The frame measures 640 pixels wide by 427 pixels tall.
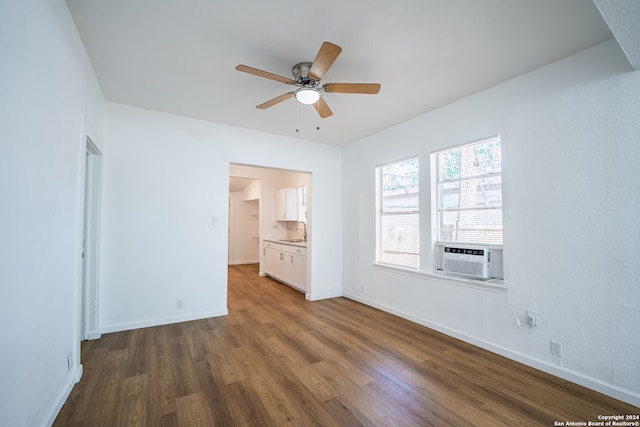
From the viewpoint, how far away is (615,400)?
202 cm

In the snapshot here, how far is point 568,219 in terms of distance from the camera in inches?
92.0

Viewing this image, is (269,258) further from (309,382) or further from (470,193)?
(470,193)

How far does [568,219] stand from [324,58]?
7.95ft

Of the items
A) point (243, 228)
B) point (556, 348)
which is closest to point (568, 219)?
point (556, 348)

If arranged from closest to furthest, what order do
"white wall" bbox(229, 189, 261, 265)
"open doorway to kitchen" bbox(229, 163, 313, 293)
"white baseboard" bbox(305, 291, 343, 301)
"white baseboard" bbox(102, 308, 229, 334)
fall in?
"white baseboard" bbox(102, 308, 229, 334) → "white baseboard" bbox(305, 291, 343, 301) → "open doorway to kitchen" bbox(229, 163, 313, 293) → "white wall" bbox(229, 189, 261, 265)

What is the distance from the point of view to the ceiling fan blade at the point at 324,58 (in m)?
1.80

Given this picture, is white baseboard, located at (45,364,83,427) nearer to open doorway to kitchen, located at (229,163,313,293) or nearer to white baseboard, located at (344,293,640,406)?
open doorway to kitchen, located at (229,163,313,293)

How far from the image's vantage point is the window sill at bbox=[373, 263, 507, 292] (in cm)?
279

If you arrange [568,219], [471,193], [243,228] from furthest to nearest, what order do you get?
[243,228]
[471,193]
[568,219]

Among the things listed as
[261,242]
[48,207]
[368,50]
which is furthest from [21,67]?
[261,242]

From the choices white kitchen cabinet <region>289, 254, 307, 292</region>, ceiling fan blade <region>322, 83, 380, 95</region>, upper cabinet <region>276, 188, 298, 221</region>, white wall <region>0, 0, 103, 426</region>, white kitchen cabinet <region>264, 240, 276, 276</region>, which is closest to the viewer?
white wall <region>0, 0, 103, 426</region>

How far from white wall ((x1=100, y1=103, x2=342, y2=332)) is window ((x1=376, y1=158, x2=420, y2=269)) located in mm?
1927

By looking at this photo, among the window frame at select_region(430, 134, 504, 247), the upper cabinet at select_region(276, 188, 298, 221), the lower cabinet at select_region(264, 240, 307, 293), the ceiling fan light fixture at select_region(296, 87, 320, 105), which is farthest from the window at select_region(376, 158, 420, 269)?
the upper cabinet at select_region(276, 188, 298, 221)

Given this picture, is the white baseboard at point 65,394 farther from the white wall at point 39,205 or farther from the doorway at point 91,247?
the doorway at point 91,247
